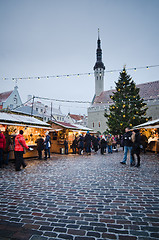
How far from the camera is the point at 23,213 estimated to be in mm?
2795

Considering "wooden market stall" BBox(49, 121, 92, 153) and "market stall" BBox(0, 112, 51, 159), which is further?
"wooden market stall" BBox(49, 121, 92, 153)

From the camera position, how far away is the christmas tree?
77.8ft

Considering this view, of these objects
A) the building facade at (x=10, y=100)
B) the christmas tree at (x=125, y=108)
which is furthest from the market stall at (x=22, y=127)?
the building facade at (x=10, y=100)

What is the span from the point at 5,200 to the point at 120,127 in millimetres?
21916

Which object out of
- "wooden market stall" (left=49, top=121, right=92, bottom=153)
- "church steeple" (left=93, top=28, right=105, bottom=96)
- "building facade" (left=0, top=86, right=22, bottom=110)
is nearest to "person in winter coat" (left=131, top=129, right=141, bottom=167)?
"wooden market stall" (left=49, top=121, right=92, bottom=153)

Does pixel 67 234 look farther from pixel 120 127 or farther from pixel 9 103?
pixel 9 103

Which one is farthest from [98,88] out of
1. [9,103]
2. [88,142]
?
[88,142]

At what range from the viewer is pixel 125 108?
80.7ft

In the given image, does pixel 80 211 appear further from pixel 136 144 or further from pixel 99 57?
pixel 99 57

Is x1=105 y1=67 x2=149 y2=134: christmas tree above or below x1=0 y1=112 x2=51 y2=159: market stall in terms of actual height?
above

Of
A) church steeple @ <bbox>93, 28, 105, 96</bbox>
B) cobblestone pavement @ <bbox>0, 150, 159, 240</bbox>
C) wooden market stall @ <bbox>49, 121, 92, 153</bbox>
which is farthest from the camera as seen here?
church steeple @ <bbox>93, 28, 105, 96</bbox>

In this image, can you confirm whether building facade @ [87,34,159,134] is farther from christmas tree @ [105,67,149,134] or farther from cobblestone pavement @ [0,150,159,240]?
cobblestone pavement @ [0,150,159,240]

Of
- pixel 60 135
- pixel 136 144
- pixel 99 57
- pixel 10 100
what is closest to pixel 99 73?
pixel 99 57

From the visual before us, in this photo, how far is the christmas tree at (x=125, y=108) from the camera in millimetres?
23703
